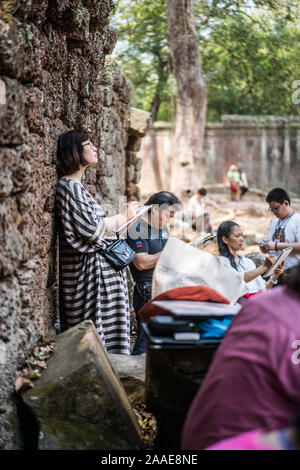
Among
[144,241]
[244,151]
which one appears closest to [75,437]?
[144,241]

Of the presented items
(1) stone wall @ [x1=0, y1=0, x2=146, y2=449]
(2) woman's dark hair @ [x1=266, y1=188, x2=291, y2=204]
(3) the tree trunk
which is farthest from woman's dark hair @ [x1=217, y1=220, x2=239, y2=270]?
(3) the tree trunk

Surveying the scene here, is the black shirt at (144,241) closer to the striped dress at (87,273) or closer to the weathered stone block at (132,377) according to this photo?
the striped dress at (87,273)

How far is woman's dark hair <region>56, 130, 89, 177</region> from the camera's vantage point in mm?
3766

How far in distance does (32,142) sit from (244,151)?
1752cm

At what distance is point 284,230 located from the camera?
17.7ft

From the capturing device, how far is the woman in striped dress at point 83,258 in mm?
3658

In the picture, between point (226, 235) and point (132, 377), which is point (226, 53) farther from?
point (132, 377)

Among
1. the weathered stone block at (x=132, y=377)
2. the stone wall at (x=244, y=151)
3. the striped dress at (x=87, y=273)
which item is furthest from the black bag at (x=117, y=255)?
the stone wall at (x=244, y=151)

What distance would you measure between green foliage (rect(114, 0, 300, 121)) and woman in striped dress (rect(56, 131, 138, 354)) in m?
7.92

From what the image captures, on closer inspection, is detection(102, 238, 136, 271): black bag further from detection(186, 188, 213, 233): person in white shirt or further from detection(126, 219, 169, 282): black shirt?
detection(186, 188, 213, 233): person in white shirt

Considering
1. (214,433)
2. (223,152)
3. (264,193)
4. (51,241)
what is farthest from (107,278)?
(223,152)

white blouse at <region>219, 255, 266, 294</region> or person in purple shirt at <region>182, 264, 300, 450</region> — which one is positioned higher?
person in purple shirt at <region>182, 264, 300, 450</region>

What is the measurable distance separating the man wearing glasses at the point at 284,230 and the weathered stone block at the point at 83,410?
285cm

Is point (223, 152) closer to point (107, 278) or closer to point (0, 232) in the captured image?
point (107, 278)
